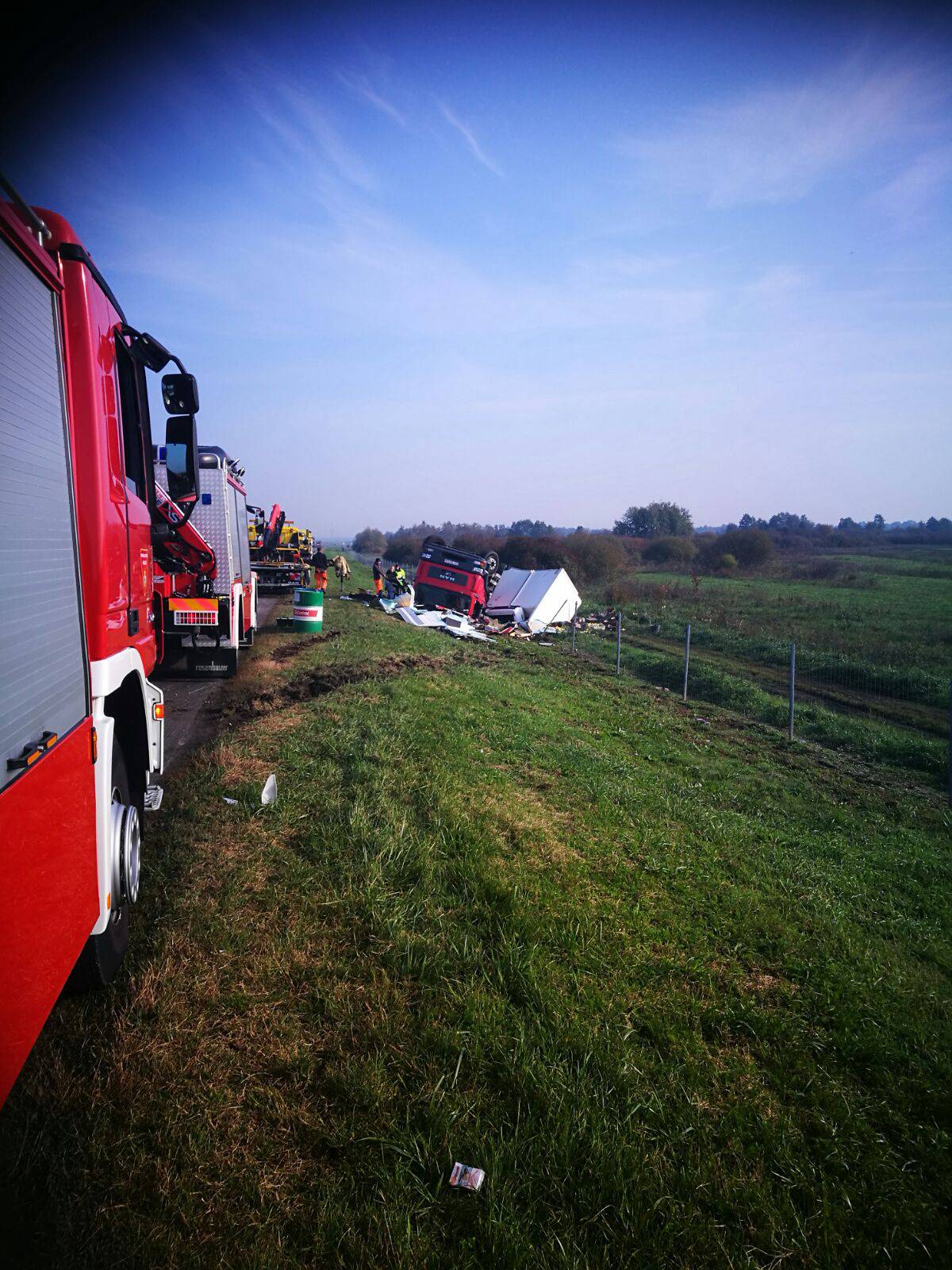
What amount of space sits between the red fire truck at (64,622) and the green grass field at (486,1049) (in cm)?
63

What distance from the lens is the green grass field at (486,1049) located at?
6.92ft

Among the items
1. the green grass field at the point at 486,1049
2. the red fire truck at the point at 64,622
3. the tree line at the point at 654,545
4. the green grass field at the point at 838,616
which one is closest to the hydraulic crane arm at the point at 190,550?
the green grass field at the point at 486,1049

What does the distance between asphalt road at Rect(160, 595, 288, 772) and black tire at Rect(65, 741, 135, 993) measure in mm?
3005

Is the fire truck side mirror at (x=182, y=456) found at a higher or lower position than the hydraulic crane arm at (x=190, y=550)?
higher

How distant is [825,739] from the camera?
1095 cm

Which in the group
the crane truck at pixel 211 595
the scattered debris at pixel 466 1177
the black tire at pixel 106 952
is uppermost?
the crane truck at pixel 211 595

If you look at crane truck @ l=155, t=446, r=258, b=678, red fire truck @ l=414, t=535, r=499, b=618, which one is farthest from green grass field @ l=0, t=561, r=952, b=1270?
red fire truck @ l=414, t=535, r=499, b=618

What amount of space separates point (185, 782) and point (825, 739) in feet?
33.0

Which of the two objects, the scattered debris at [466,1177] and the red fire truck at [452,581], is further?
the red fire truck at [452,581]

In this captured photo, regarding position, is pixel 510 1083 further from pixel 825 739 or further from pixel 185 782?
pixel 825 739

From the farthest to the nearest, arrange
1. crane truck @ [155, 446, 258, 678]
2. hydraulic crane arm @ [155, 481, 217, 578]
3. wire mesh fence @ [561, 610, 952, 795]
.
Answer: wire mesh fence @ [561, 610, 952, 795]
crane truck @ [155, 446, 258, 678]
hydraulic crane arm @ [155, 481, 217, 578]

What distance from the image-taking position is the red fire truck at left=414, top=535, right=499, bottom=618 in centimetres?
2266

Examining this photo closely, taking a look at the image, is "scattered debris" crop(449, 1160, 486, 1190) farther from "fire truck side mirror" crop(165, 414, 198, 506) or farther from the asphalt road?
the asphalt road

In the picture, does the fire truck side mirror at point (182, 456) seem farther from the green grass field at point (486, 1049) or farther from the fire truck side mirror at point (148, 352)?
the green grass field at point (486, 1049)
